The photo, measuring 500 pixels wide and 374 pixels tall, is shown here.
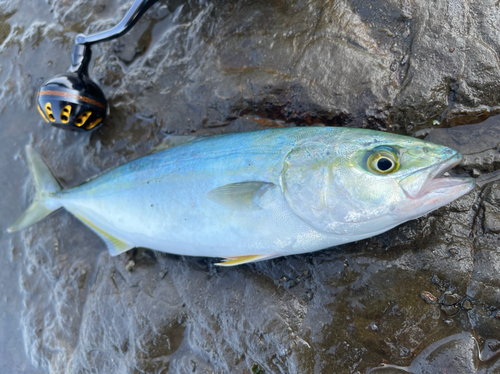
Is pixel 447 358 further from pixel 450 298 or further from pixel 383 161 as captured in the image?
pixel 383 161

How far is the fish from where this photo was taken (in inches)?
64.5

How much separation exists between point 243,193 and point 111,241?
1.30 meters

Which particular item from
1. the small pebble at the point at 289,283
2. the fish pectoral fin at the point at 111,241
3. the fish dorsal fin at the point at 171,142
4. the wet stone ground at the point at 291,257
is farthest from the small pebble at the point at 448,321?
the fish pectoral fin at the point at 111,241

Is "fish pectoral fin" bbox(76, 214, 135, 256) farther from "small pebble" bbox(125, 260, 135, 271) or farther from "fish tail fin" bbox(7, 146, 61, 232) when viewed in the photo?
"fish tail fin" bbox(7, 146, 61, 232)

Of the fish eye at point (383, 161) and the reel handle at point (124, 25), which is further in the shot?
the reel handle at point (124, 25)

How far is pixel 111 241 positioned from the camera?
2.47m

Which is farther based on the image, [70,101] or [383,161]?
[70,101]

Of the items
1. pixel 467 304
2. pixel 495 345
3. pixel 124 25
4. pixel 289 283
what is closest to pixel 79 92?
pixel 124 25

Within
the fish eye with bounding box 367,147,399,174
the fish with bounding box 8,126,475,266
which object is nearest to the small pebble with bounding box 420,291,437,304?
the fish with bounding box 8,126,475,266

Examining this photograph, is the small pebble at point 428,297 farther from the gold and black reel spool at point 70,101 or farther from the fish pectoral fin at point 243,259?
the gold and black reel spool at point 70,101

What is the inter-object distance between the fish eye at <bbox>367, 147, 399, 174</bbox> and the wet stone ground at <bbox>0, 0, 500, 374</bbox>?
0.53m

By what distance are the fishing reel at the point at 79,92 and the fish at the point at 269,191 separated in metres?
0.54

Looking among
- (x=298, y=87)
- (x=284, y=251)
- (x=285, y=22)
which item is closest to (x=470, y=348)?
(x=284, y=251)

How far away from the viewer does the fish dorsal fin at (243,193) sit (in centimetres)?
187
